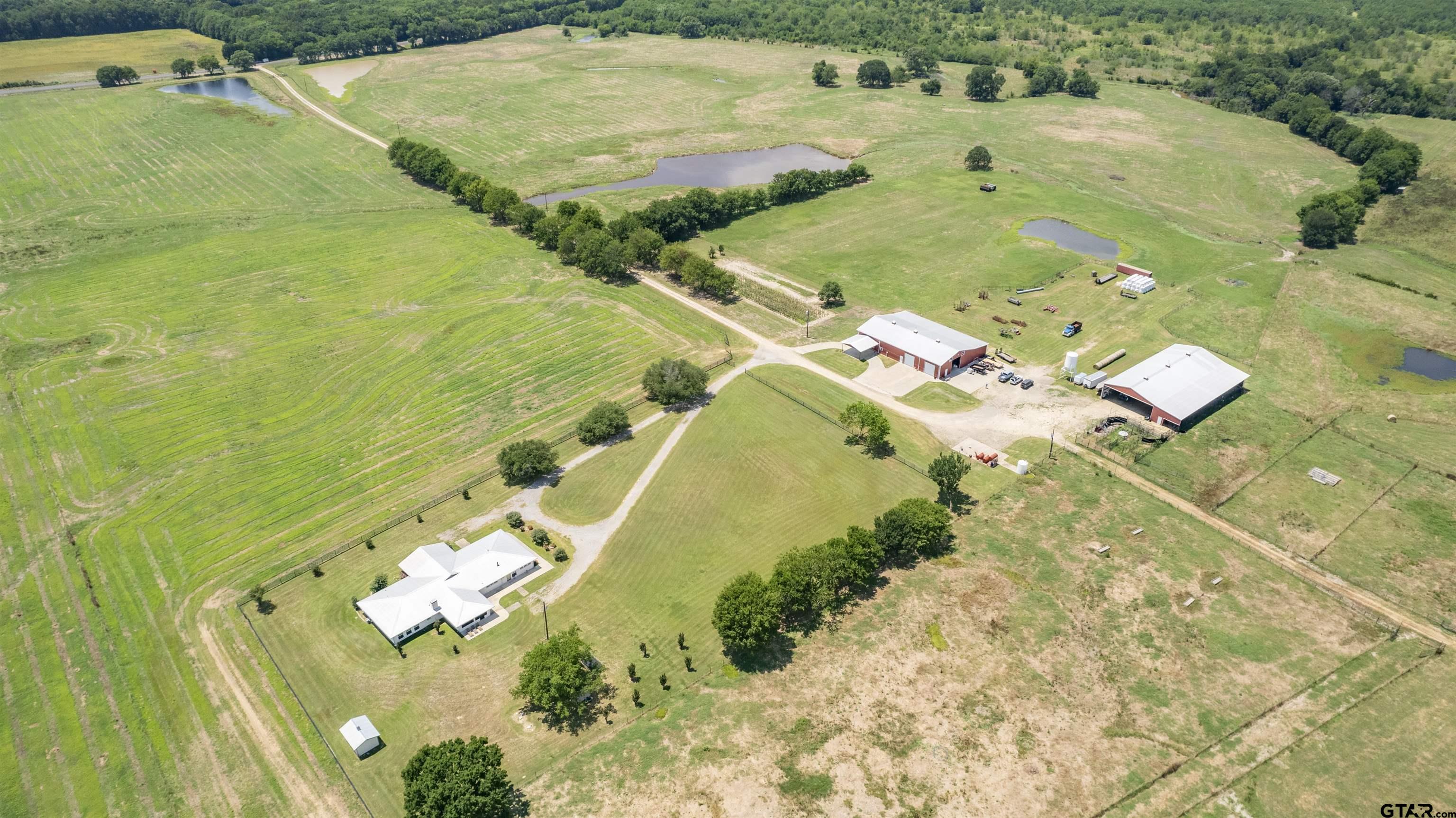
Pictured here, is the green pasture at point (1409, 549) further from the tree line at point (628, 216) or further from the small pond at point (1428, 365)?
the tree line at point (628, 216)

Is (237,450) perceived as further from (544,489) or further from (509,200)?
(509,200)

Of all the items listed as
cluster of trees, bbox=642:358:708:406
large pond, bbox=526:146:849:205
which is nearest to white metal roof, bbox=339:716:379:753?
cluster of trees, bbox=642:358:708:406

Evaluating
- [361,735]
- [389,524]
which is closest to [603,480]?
[389,524]

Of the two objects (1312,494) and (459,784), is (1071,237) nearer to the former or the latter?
(1312,494)

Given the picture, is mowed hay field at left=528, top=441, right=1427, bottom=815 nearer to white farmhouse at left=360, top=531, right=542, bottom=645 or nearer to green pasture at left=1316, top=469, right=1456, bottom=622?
green pasture at left=1316, top=469, right=1456, bottom=622

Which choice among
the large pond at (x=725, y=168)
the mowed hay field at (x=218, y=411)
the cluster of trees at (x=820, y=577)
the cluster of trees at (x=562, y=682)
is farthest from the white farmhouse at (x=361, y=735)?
the large pond at (x=725, y=168)

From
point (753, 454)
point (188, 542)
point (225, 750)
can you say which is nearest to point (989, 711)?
point (753, 454)
